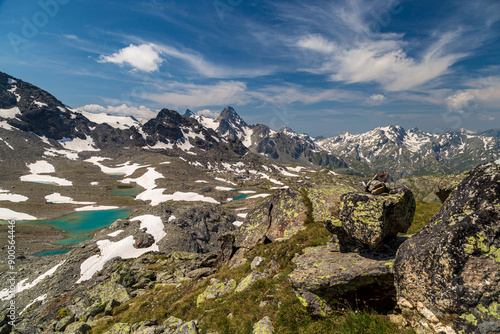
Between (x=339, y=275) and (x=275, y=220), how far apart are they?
12.9m

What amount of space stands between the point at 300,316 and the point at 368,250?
4.91 metres

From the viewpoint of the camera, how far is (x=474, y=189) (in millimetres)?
7691

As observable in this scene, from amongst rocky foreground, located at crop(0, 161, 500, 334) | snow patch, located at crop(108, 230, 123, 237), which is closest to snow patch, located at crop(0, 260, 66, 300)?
snow patch, located at crop(108, 230, 123, 237)

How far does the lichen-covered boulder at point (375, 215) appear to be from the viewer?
10102mm

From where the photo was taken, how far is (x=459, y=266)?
6.62 metres

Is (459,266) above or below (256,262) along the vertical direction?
above

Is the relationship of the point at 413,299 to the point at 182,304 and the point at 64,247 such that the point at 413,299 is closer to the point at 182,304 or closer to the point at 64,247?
the point at 182,304

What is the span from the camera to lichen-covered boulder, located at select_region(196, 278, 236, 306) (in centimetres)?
1630

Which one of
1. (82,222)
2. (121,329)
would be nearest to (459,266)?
(121,329)

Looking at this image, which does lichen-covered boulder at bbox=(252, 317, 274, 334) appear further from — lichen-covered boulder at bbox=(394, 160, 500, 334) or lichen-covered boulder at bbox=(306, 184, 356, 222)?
lichen-covered boulder at bbox=(306, 184, 356, 222)

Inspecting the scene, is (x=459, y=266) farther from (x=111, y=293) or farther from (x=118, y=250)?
(x=118, y=250)

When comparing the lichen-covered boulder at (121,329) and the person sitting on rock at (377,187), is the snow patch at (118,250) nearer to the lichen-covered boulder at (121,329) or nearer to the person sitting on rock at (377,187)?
the lichen-covered boulder at (121,329)

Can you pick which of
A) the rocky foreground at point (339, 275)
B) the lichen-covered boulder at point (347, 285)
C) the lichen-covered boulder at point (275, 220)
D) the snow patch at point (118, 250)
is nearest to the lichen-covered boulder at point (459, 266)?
the rocky foreground at point (339, 275)

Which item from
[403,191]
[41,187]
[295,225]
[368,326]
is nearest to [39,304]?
[295,225]
